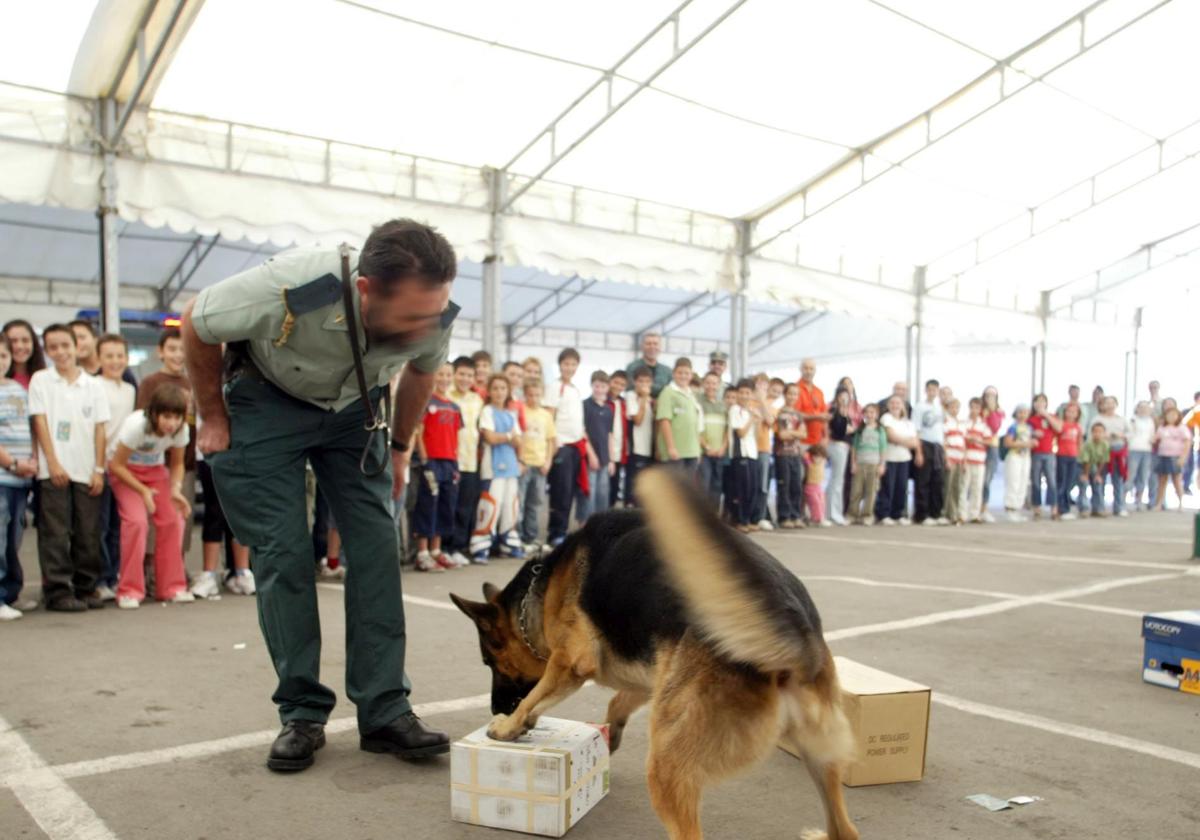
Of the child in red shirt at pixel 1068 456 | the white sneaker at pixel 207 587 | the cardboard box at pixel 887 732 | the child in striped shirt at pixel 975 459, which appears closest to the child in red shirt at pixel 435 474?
the white sneaker at pixel 207 587

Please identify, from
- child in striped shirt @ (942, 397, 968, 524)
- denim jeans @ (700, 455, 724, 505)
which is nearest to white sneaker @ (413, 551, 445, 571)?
denim jeans @ (700, 455, 724, 505)

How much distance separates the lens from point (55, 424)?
6.28 m

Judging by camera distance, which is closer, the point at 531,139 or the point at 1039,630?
the point at 1039,630

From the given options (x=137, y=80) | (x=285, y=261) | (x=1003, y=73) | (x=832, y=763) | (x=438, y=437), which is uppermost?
(x=1003, y=73)

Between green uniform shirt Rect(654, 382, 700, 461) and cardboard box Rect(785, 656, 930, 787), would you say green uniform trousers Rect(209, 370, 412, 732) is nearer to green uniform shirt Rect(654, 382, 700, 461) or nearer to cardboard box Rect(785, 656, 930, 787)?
cardboard box Rect(785, 656, 930, 787)

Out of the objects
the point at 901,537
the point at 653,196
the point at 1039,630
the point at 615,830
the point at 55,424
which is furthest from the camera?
the point at 653,196

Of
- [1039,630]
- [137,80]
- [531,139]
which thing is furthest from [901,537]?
[137,80]

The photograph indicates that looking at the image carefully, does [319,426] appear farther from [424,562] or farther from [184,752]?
[424,562]

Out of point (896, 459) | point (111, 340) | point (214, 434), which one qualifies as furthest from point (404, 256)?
point (896, 459)

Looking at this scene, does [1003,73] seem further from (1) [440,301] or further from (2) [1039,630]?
(1) [440,301]

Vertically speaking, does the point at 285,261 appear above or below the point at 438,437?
above

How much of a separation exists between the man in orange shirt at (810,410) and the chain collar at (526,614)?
9.77m

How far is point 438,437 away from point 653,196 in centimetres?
652

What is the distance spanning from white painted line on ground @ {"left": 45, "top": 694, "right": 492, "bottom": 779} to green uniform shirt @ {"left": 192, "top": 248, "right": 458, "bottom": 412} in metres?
1.35
